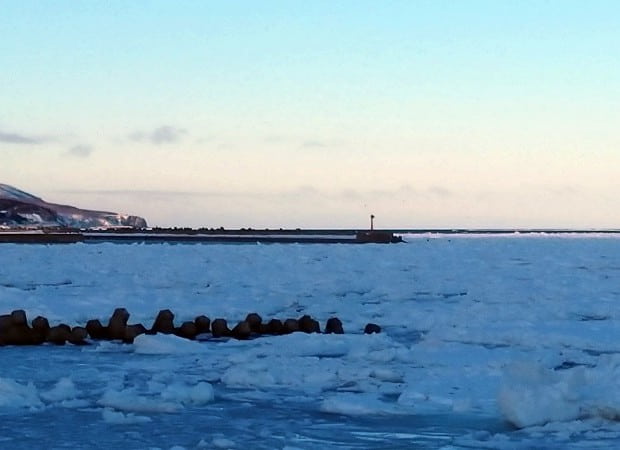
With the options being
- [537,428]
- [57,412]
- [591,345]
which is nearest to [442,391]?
[537,428]

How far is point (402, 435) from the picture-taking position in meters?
4.73

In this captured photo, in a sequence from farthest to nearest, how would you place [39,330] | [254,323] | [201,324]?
[254,323]
[201,324]
[39,330]

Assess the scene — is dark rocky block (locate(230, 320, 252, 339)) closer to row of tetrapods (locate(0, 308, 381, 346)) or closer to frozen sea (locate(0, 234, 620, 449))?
row of tetrapods (locate(0, 308, 381, 346))

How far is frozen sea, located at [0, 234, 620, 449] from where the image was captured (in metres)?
4.75

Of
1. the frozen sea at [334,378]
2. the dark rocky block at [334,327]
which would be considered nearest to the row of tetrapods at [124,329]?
the dark rocky block at [334,327]

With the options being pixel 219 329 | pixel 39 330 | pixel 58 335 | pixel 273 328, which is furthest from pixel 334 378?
pixel 39 330

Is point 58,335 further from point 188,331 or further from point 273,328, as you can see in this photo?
point 273,328

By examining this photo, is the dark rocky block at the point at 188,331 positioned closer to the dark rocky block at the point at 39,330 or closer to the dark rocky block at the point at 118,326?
the dark rocky block at the point at 118,326

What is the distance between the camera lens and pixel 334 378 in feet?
21.5

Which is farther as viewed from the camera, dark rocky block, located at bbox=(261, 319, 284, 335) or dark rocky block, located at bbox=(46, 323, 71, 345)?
dark rocky block, located at bbox=(261, 319, 284, 335)

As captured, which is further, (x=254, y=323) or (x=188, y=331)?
(x=254, y=323)

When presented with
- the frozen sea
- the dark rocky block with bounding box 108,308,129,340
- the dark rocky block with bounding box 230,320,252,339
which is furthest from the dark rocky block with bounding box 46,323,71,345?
the dark rocky block with bounding box 230,320,252,339

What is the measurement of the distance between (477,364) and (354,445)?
299 centimetres

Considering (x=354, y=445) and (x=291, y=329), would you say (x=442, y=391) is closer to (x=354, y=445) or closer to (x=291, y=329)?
(x=354, y=445)
